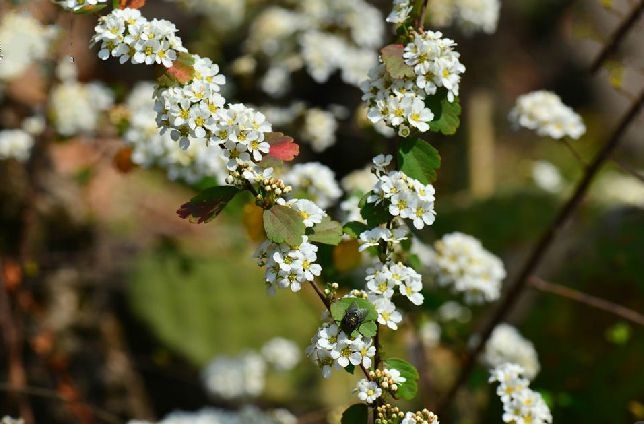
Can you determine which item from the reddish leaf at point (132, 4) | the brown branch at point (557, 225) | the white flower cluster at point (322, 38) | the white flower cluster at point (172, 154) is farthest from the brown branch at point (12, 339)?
the reddish leaf at point (132, 4)

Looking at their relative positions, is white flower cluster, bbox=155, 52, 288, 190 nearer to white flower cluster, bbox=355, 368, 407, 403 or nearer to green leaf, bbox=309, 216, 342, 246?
green leaf, bbox=309, 216, 342, 246

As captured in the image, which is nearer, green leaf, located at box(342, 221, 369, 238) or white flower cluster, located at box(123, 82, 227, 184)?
green leaf, located at box(342, 221, 369, 238)

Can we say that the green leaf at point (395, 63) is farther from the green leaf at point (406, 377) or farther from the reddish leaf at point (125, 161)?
the reddish leaf at point (125, 161)

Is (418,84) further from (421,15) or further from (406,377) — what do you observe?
(406,377)

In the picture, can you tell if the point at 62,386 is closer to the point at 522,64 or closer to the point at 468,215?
the point at 468,215

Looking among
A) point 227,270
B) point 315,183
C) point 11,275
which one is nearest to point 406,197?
point 315,183

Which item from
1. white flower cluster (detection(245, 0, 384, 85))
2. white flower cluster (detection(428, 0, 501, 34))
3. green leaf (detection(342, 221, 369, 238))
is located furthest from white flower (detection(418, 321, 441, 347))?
green leaf (detection(342, 221, 369, 238))
